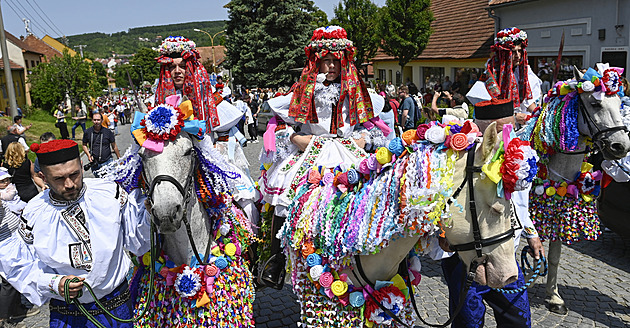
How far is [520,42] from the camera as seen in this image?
21.7 ft

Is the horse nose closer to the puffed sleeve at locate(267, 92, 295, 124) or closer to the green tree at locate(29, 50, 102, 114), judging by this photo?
the puffed sleeve at locate(267, 92, 295, 124)

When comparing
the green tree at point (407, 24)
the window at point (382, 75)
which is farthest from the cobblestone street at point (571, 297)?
the window at point (382, 75)

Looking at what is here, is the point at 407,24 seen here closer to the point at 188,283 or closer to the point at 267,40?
the point at 267,40

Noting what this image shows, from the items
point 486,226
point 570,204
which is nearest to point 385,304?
point 486,226

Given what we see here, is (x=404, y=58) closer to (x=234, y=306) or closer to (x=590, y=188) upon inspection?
(x=590, y=188)

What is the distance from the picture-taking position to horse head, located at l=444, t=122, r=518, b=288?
245cm

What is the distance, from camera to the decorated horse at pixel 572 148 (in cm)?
443

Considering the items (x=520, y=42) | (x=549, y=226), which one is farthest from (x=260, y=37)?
(x=549, y=226)

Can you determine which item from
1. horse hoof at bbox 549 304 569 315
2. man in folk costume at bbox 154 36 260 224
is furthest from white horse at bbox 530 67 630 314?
man in folk costume at bbox 154 36 260 224

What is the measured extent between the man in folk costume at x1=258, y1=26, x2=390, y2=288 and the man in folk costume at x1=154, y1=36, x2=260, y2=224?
0.55 metres

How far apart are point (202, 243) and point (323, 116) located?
1662mm

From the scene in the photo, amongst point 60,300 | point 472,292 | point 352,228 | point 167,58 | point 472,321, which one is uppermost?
point 167,58

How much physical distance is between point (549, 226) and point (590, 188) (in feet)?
1.85

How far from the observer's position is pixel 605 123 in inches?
174
